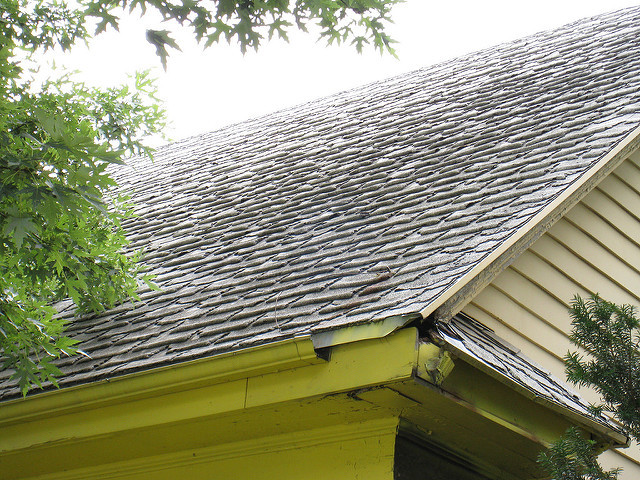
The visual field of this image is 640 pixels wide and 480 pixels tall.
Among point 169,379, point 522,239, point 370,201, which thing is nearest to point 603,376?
point 522,239

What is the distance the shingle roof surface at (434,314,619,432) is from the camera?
2.68m

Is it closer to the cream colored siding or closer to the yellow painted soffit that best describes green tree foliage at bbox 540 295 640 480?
the cream colored siding

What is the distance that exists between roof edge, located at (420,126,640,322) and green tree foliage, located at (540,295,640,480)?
449 mm

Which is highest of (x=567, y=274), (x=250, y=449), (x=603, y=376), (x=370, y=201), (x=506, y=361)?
(x=370, y=201)

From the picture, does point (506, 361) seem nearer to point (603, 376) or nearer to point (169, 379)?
point (603, 376)

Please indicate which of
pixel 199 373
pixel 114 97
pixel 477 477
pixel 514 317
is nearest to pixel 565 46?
pixel 514 317

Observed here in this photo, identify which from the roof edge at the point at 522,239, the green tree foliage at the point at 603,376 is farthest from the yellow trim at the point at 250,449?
the green tree foliage at the point at 603,376

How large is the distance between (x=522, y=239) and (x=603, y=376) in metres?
0.91

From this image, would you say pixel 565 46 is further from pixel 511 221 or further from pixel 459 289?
pixel 459 289

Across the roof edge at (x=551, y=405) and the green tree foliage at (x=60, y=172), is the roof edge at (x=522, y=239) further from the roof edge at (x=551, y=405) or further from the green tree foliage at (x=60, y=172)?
the green tree foliage at (x=60, y=172)

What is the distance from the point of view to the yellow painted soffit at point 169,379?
Result: 2830 millimetres

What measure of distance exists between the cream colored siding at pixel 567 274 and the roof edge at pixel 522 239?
0.80ft

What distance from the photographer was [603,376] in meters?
2.63

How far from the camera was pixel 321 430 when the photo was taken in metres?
3.15
